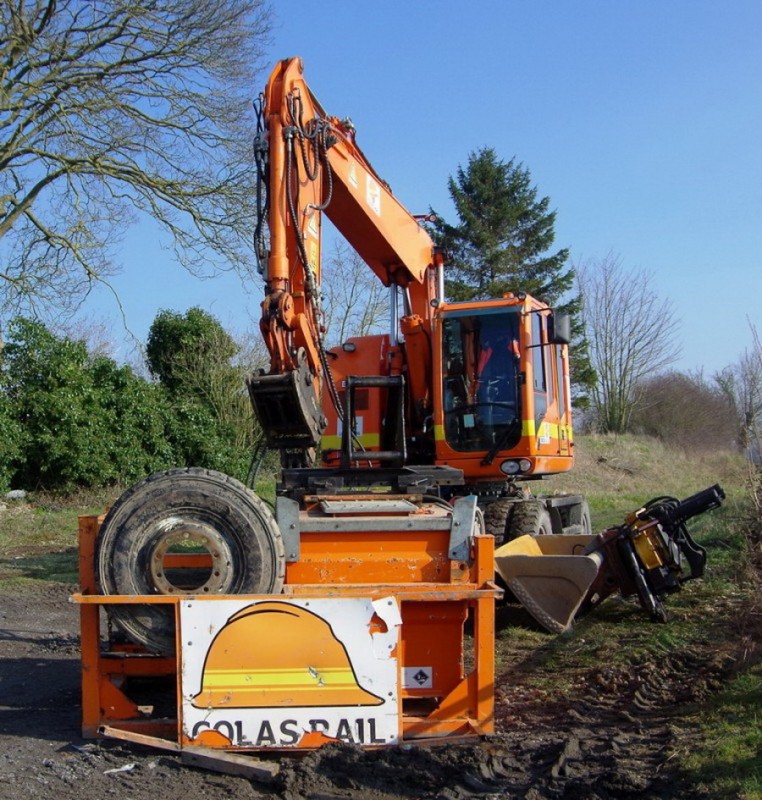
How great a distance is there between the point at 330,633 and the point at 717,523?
9138 mm

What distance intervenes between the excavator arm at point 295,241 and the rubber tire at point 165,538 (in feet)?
4.84

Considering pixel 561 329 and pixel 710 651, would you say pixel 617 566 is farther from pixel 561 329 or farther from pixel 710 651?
pixel 561 329

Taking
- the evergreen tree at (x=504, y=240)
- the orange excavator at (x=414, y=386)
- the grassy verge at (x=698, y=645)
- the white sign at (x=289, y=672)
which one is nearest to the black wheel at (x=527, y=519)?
the orange excavator at (x=414, y=386)

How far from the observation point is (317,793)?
168 inches

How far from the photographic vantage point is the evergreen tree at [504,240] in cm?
3641

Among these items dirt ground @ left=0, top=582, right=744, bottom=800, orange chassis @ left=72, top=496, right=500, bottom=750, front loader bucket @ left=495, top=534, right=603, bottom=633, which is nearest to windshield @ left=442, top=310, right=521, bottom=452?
front loader bucket @ left=495, top=534, right=603, bottom=633

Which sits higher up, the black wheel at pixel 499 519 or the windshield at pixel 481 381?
the windshield at pixel 481 381

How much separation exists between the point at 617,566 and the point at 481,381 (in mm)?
2301

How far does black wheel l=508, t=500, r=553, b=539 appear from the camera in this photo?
8500 mm

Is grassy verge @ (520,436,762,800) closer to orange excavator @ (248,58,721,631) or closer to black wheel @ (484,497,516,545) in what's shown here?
orange excavator @ (248,58,721,631)

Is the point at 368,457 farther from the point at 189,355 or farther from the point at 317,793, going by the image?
the point at 189,355

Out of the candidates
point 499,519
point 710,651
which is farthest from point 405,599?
point 499,519

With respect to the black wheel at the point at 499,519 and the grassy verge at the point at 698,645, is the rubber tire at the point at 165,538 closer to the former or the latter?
the grassy verge at the point at 698,645

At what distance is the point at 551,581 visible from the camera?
7160 mm
